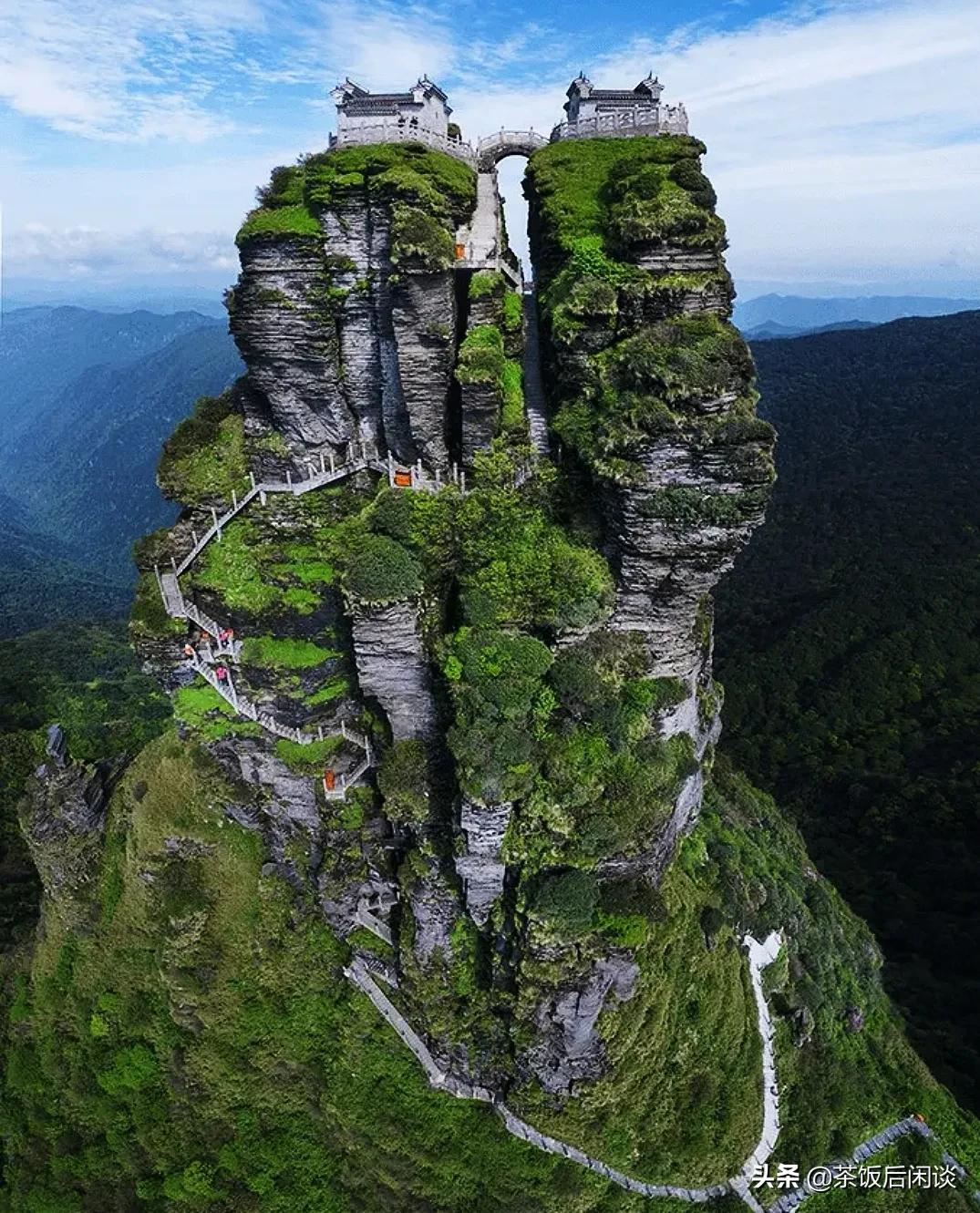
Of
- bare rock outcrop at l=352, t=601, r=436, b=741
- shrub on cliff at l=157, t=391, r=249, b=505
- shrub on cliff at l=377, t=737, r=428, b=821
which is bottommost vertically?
shrub on cliff at l=377, t=737, r=428, b=821

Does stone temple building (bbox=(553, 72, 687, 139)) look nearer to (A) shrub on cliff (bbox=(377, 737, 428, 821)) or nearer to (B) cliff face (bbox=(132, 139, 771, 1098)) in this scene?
(B) cliff face (bbox=(132, 139, 771, 1098))

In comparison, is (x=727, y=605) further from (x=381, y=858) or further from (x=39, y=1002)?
(x=39, y=1002)

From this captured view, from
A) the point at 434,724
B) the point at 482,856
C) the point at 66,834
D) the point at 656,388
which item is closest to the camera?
the point at 656,388

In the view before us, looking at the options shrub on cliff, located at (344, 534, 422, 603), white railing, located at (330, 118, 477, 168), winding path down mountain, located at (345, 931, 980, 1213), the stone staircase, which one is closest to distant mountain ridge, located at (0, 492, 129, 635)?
winding path down mountain, located at (345, 931, 980, 1213)

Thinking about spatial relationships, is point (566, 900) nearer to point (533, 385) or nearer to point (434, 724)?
point (434, 724)

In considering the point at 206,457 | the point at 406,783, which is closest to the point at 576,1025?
the point at 406,783

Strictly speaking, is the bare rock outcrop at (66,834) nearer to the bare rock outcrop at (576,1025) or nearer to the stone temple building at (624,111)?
the bare rock outcrop at (576,1025)

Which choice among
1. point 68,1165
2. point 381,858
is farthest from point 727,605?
point 68,1165

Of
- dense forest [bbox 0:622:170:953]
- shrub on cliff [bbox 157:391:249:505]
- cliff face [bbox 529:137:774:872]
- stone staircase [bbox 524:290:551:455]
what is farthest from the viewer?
dense forest [bbox 0:622:170:953]
